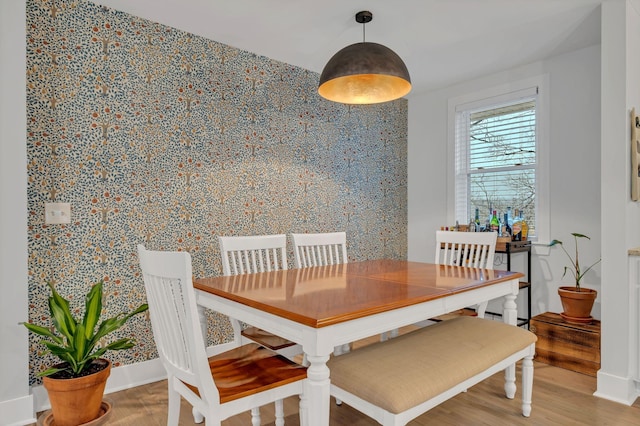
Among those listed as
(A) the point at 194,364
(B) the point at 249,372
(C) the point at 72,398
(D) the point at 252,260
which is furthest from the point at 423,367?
(C) the point at 72,398

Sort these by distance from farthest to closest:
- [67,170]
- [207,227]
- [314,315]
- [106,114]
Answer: [207,227] < [106,114] < [67,170] < [314,315]

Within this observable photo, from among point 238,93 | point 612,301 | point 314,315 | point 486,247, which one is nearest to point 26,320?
point 314,315

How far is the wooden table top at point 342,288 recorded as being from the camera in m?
1.40

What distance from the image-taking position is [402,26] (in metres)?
2.70

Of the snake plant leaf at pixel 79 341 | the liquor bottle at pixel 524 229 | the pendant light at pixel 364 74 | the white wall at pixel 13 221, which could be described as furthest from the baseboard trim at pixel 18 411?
the liquor bottle at pixel 524 229

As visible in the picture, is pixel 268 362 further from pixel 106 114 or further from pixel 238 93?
pixel 238 93

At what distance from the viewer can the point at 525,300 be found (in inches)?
137

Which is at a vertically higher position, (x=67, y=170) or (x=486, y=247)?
(x=67, y=170)

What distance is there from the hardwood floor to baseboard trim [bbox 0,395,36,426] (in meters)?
0.40

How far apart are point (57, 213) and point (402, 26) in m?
2.48

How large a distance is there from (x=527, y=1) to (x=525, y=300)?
241 cm

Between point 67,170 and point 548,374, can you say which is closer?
point 67,170

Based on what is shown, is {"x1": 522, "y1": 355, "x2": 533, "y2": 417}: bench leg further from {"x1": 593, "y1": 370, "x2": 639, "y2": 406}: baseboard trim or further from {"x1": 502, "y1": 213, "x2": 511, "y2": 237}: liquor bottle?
{"x1": 502, "y1": 213, "x2": 511, "y2": 237}: liquor bottle

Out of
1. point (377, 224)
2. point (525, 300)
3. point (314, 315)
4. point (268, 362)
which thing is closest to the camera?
point (314, 315)
